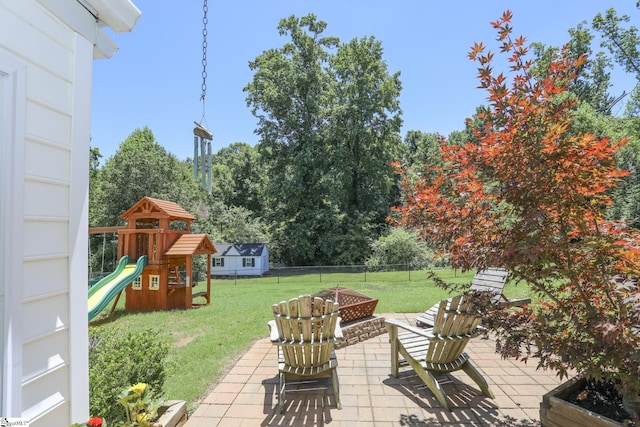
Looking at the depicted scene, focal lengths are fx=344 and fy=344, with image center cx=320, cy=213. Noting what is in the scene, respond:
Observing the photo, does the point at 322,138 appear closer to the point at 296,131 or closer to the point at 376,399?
the point at 296,131

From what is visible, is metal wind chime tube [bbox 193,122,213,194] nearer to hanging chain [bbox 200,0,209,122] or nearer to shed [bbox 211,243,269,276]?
hanging chain [bbox 200,0,209,122]

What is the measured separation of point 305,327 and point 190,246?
23.8 ft

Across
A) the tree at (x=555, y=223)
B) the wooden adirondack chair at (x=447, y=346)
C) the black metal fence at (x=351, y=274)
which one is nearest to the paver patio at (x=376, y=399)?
the wooden adirondack chair at (x=447, y=346)

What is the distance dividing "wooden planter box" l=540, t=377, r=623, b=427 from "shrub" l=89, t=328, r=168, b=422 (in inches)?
115

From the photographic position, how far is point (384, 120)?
25219mm

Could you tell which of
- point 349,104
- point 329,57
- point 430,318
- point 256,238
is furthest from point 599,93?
point 430,318

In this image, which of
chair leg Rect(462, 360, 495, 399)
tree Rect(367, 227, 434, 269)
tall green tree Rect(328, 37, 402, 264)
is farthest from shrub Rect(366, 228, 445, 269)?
chair leg Rect(462, 360, 495, 399)

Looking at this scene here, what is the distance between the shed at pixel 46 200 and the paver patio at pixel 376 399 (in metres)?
1.48

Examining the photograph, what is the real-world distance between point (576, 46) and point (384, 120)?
1317cm

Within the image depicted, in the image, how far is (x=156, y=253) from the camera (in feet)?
30.6

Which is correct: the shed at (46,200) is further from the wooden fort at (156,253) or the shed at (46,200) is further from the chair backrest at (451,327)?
the wooden fort at (156,253)

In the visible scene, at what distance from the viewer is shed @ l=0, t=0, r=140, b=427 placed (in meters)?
1.54

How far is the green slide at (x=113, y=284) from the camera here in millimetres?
7496

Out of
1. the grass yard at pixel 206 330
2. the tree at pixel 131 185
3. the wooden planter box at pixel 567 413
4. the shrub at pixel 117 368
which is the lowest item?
the grass yard at pixel 206 330
